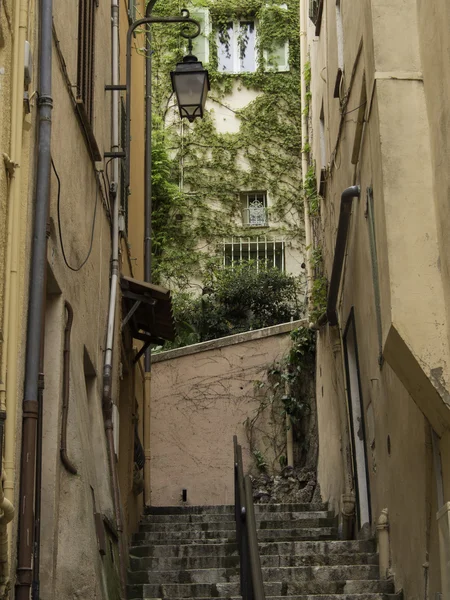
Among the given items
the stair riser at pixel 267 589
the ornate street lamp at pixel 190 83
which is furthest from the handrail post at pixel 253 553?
the ornate street lamp at pixel 190 83

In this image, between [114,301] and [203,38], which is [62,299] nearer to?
[114,301]

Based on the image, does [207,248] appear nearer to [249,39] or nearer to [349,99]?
[249,39]

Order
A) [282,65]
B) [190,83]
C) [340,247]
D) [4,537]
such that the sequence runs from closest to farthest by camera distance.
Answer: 1. [4,537]
2. [340,247]
3. [190,83]
4. [282,65]

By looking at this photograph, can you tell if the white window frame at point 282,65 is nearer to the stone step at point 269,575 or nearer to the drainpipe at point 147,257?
the drainpipe at point 147,257

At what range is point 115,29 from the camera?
9.97 m

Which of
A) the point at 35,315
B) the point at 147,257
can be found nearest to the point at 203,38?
the point at 147,257

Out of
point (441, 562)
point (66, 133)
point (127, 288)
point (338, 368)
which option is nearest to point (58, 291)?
point (66, 133)

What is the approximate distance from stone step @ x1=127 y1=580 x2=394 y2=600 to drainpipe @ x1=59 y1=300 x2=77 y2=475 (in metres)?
1.83

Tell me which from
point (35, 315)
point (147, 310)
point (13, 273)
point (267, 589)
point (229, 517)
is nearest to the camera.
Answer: point (13, 273)

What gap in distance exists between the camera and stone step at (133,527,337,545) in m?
9.30

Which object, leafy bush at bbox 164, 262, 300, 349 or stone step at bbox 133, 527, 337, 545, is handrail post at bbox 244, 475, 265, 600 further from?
leafy bush at bbox 164, 262, 300, 349

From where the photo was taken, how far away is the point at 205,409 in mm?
15125

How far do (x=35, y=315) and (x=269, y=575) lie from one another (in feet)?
11.7

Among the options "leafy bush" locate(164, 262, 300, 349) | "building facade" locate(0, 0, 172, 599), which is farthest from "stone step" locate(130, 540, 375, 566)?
"leafy bush" locate(164, 262, 300, 349)
